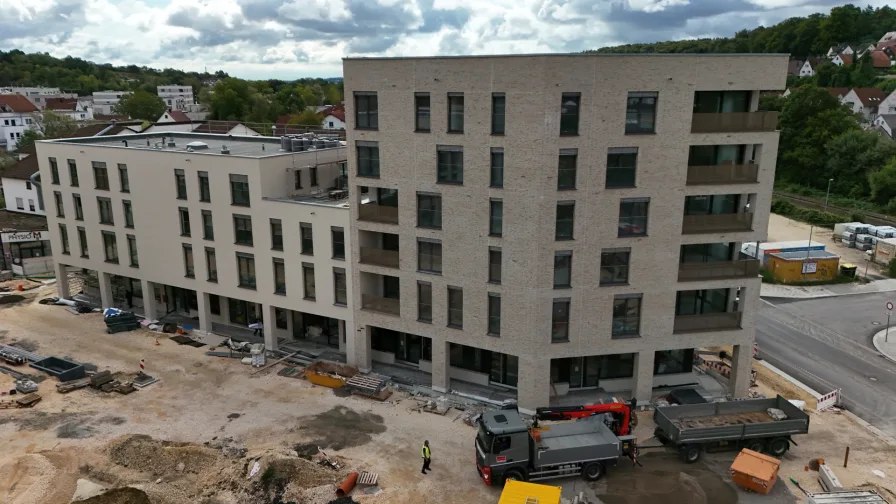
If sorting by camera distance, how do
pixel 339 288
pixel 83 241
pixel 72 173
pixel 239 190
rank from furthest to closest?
pixel 83 241 → pixel 72 173 → pixel 239 190 → pixel 339 288

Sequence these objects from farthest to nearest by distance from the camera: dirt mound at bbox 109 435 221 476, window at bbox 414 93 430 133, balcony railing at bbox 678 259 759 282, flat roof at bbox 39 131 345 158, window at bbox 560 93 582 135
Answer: flat roof at bbox 39 131 345 158 → balcony railing at bbox 678 259 759 282 → window at bbox 414 93 430 133 → window at bbox 560 93 582 135 → dirt mound at bbox 109 435 221 476

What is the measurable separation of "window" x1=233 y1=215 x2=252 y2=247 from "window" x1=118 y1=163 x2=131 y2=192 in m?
9.94

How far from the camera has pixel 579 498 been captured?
24500mm

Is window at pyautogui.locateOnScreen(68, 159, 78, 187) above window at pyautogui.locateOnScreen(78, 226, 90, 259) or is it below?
above

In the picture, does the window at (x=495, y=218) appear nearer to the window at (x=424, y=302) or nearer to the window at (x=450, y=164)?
the window at (x=450, y=164)

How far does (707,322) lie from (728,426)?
272 inches

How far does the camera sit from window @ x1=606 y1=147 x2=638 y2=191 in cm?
2928

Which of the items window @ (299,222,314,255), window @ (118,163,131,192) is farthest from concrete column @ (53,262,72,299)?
window @ (299,222,314,255)

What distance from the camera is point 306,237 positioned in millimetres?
36500

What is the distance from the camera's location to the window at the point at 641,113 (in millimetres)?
28797

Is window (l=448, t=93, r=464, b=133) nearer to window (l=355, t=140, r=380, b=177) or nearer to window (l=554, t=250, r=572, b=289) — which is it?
window (l=355, t=140, r=380, b=177)

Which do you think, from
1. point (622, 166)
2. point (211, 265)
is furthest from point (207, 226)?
point (622, 166)

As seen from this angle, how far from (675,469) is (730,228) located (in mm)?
12533

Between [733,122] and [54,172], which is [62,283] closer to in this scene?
[54,172]
